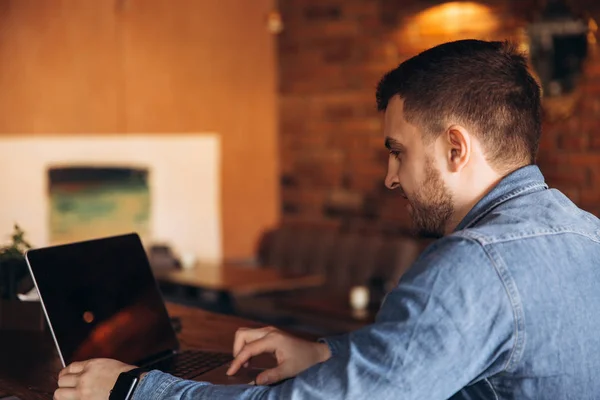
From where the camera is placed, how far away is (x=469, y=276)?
132 cm

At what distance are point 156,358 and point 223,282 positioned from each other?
2762 millimetres

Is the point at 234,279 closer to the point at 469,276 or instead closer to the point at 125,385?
the point at 125,385

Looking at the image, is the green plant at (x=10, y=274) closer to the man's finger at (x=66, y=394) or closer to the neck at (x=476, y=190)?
the man's finger at (x=66, y=394)

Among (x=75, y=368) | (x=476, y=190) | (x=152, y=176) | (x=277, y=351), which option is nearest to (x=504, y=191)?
(x=476, y=190)

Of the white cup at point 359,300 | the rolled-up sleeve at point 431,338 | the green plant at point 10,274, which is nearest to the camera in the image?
the rolled-up sleeve at point 431,338

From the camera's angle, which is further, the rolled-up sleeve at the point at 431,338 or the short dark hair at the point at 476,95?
the short dark hair at the point at 476,95

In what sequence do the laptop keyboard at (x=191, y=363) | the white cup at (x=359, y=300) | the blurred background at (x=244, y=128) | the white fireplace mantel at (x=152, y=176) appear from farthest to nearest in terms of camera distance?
the white fireplace mantel at (x=152, y=176)
the blurred background at (x=244, y=128)
the white cup at (x=359, y=300)
the laptop keyboard at (x=191, y=363)

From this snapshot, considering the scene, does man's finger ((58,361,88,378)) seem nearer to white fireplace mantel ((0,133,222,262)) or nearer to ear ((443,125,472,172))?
ear ((443,125,472,172))

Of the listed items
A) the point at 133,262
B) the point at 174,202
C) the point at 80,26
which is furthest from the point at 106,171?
the point at 133,262

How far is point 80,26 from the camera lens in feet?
18.7

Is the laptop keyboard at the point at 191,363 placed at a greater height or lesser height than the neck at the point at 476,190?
lesser

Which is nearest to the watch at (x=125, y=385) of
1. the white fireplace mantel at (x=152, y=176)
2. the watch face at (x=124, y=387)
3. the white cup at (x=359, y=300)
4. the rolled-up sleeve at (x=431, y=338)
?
the watch face at (x=124, y=387)

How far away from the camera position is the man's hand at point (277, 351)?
5.78 ft

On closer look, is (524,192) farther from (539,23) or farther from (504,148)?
(539,23)
